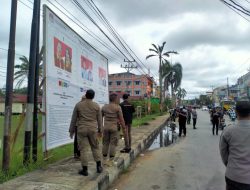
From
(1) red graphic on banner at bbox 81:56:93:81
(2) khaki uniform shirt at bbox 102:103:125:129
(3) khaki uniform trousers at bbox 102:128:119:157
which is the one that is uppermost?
(1) red graphic on banner at bbox 81:56:93:81

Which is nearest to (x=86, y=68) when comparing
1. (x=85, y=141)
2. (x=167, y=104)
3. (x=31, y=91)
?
(x=31, y=91)

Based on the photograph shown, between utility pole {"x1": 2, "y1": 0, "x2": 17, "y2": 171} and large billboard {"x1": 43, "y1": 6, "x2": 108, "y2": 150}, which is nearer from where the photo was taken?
utility pole {"x1": 2, "y1": 0, "x2": 17, "y2": 171}

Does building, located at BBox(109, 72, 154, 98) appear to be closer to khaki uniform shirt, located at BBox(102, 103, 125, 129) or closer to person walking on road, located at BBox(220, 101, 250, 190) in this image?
khaki uniform shirt, located at BBox(102, 103, 125, 129)

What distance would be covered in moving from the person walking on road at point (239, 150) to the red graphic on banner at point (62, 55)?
5808 mm

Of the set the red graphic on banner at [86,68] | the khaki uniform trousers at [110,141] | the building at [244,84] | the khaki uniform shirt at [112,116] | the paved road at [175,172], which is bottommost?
the paved road at [175,172]

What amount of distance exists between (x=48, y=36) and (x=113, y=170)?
3.44 m

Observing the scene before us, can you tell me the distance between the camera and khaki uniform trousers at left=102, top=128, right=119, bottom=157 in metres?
9.51

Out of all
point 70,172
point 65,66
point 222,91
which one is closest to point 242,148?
point 70,172

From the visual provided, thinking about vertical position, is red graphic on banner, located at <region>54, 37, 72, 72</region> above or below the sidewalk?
above

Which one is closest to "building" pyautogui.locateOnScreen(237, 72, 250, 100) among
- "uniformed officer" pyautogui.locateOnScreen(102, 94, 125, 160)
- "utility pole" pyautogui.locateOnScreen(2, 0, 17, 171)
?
"uniformed officer" pyautogui.locateOnScreen(102, 94, 125, 160)

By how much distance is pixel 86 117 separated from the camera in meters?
7.50

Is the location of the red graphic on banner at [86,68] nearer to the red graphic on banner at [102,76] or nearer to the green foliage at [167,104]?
the red graphic on banner at [102,76]

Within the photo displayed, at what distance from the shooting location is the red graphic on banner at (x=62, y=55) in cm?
890

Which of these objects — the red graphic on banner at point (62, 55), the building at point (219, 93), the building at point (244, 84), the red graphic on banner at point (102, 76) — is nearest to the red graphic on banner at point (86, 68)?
the red graphic on banner at point (62, 55)
